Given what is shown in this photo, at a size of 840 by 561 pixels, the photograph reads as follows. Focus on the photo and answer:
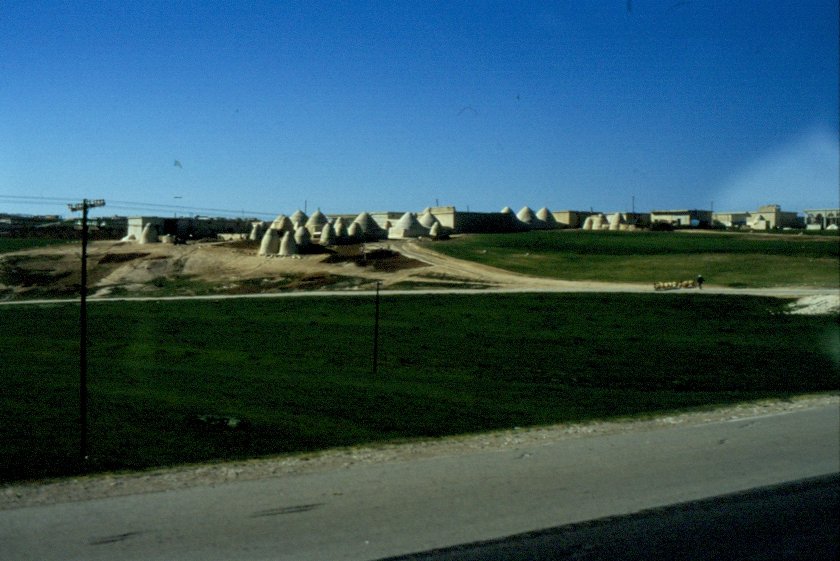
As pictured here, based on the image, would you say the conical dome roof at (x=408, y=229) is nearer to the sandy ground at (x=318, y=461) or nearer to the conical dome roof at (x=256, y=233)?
the conical dome roof at (x=256, y=233)

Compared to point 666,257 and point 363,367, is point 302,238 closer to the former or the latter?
point 666,257

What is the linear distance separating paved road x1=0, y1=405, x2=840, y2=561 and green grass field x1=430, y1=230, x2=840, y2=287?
4385 cm

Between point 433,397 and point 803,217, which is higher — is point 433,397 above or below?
below

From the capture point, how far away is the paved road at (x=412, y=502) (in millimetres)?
8094

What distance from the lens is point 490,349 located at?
103 feet

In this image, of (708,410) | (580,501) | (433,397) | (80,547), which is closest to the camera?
(80,547)

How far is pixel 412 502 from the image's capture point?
941 cm

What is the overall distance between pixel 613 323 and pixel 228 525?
103ft

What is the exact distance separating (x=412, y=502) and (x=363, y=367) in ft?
57.5

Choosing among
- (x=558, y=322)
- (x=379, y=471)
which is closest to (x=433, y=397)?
(x=379, y=471)

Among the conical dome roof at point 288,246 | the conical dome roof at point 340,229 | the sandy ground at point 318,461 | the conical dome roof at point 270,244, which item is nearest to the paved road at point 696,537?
the sandy ground at point 318,461

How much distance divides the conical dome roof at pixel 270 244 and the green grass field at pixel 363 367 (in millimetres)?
20862

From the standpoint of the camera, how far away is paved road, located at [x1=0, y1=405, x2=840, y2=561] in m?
8.09

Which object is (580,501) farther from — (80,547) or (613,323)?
(613,323)
